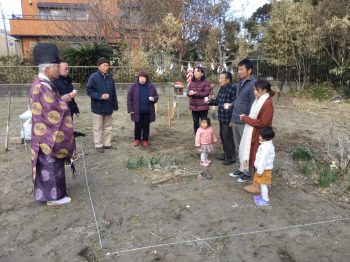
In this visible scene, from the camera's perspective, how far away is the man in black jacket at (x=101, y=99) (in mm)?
5926

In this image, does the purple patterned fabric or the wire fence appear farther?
the wire fence

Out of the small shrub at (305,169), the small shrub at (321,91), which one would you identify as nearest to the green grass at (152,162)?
the small shrub at (305,169)

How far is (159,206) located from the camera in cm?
407

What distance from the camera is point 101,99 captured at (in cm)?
592

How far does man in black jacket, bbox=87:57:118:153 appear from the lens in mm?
5926

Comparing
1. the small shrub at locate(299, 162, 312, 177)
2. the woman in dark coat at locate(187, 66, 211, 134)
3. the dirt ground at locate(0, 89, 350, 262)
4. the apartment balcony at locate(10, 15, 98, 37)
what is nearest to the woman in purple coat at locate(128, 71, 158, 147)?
the woman in dark coat at locate(187, 66, 211, 134)

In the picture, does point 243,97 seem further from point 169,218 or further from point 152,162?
point 169,218

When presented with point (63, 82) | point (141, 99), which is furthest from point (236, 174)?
point (63, 82)

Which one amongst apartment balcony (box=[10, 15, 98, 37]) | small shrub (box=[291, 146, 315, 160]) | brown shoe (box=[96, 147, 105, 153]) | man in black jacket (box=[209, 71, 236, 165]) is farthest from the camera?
apartment balcony (box=[10, 15, 98, 37])

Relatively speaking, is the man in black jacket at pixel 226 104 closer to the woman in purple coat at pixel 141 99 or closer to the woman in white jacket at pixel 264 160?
the woman in white jacket at pixel 264 160

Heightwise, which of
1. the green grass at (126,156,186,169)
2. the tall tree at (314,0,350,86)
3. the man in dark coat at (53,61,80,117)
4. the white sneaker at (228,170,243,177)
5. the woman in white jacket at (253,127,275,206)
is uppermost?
the tall tree at (314,0,350,86)

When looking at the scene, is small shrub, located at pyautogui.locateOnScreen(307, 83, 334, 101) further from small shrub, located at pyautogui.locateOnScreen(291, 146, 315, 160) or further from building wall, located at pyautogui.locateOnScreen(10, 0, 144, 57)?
building wall, located at pyautogui.locateOnScreen(10, 0, 144, 57)

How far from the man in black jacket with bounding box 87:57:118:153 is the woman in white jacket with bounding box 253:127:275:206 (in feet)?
9.46

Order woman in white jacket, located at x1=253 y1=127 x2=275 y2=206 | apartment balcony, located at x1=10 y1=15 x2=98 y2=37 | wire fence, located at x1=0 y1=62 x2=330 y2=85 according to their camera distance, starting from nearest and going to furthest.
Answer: woman in white jacket, located at x1=253 y1=127 x2=275 y2=206, wire fence, located at x1=0 y1=62 x2=330 y2=85, apartment balcony, located at x1=10 y1=15 x2=98 y2=37
